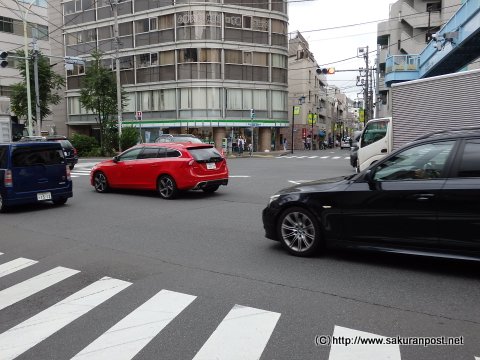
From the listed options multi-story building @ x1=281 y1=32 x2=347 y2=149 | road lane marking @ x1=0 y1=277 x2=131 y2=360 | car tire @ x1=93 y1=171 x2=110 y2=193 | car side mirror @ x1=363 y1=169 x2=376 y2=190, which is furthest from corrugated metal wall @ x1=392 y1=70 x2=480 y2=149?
multi-story building @ x1=281 y1=32 x2=347 y2=149

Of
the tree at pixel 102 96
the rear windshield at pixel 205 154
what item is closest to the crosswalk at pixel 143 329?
the rear windshield at pixel 205 154

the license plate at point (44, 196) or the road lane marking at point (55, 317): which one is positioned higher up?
the license plate at point (44, 196)

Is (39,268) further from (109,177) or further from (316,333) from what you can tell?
(109,177)

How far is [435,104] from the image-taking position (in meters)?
11.2

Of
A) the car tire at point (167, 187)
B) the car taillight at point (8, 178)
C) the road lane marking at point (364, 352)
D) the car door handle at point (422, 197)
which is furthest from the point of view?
the car tire at point (167, 187)

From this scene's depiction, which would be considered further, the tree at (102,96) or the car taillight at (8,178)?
the tree at (102,96)

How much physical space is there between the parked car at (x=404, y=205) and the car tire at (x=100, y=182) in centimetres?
891

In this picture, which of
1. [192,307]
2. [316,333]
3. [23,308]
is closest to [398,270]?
[316,333]

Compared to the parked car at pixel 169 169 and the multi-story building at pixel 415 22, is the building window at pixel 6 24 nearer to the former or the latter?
the multi-story building at pixel 415 22

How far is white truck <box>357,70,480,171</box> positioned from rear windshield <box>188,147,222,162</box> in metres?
4.91

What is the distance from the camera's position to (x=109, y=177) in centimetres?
1397

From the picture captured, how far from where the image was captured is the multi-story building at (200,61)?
4238 cm

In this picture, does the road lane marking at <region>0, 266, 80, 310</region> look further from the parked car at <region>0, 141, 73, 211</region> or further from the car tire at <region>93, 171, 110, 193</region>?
the car tire at <region>93, 171, 110, 193</region>

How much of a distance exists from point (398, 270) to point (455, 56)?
17969 mm
